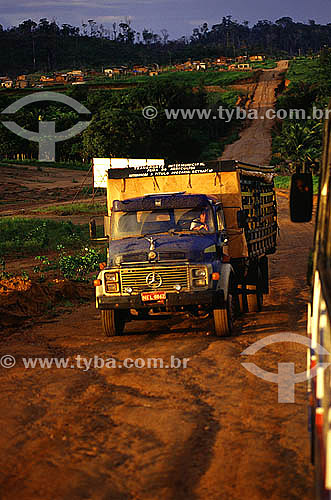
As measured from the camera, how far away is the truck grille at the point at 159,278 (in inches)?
406

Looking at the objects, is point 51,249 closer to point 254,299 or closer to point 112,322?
point 254,299

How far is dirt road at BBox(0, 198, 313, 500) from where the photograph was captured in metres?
5.37

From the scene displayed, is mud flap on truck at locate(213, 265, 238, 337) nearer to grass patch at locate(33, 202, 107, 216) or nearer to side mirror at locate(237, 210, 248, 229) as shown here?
side mirror at locate(237, 210, 248, 229)

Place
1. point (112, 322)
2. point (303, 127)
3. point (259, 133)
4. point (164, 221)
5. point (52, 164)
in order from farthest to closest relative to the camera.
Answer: point (259, 133)
point (52, 164)
point (303, 127)
point (164, 221)
point (112, 322)

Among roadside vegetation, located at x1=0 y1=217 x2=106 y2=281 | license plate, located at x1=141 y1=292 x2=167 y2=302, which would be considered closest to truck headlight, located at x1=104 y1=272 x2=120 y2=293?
license plate, located at x1=141 y1=292 x2=167 y2=302

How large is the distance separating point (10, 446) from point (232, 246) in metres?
6.99

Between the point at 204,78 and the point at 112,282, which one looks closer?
the point at 112,282

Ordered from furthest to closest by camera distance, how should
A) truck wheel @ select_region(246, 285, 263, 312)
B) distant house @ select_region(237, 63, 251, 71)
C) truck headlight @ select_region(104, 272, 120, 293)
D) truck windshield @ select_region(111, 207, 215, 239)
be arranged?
distant house @ select_region(237, 63, 251, 71) < truck wheel @ select_region(246, 285, 263, 312) < truck windshield @ select_region(111, 207, 215, 239) < truck headlight @ select_region(104, 272, 120, 293)

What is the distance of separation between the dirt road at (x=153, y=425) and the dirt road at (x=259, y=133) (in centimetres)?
6503

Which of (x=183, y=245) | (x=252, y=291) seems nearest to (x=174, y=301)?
(x=183, y=245)

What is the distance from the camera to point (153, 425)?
6762mm

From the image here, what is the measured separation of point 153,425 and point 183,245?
4336 millimetres

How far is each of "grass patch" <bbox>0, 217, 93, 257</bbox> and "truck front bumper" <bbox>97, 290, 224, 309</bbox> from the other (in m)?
12.5

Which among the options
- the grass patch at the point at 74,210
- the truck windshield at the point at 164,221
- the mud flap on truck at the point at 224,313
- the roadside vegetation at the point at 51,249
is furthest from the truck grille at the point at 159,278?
the grass patch at the point at 74,210
